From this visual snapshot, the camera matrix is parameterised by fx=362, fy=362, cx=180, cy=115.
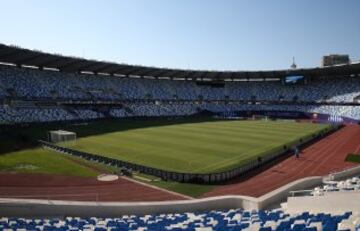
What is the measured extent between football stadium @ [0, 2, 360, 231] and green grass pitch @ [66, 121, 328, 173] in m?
0.24

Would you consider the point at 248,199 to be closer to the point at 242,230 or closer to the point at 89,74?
the point at 242,230

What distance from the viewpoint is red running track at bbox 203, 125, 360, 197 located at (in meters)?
29.8

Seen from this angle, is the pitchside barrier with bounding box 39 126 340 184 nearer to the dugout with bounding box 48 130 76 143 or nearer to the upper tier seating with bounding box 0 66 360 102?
the dugout with bounding box 48 130 76 143

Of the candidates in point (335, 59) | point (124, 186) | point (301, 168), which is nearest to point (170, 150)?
point (124, 186)

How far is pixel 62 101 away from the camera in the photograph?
7744 centimetres

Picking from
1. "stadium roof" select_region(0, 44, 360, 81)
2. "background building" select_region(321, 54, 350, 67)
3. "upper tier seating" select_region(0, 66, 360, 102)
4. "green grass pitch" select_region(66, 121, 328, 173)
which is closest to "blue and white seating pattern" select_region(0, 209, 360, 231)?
"green grass pitch" select_region(66, 121, 328, 173)

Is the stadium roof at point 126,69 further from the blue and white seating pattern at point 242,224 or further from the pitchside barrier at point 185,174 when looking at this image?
the blue and white seating pattern at point 242,224

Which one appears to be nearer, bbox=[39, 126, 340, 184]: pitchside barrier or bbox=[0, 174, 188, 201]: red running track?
bbox=[0, 174, 188, 201]: red running track

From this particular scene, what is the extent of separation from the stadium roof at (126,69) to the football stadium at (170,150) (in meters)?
0.34

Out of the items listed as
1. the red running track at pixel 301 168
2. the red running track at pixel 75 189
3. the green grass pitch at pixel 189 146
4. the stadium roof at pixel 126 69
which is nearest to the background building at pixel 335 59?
the stadium roof at pixel 126 69

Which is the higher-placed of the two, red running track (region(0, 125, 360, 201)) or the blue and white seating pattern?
the blue and white seating pattern

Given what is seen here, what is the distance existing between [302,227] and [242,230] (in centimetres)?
207

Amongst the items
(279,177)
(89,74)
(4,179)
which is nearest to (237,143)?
(279,177)

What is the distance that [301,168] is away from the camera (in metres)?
36.9
